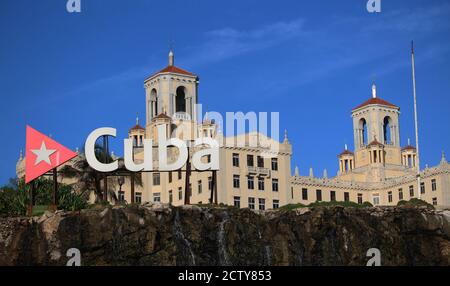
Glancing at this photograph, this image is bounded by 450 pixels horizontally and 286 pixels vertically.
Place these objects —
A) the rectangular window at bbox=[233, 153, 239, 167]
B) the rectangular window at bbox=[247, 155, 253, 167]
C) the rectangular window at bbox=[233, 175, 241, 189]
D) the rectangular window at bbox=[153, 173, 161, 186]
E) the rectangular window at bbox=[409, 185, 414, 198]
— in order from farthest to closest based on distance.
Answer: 1. the rectangular window at bbox=[409, 185, 414, 198]
2. the rectangular window at bbox=[153, 173, 161, 186]
3. the rectangular window at bbox=[247, 155, 253, 167]
4. the rectangular window at bbox=[233, 153, 239, 167]
5. the rectangular window at bbox=[233, 175, 241, 189]

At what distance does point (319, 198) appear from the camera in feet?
620

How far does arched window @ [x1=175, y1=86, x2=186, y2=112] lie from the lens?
197 m

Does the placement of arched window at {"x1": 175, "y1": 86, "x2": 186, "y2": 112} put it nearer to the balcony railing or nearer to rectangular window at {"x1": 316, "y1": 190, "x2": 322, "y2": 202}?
rectangular window at {"x1": 316, "y1": 190, "x2": 322, "y2": 202}

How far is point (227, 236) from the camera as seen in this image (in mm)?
121875

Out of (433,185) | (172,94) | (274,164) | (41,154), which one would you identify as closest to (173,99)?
(172,94)

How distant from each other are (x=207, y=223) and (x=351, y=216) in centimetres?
1606

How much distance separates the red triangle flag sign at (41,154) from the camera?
122750mm

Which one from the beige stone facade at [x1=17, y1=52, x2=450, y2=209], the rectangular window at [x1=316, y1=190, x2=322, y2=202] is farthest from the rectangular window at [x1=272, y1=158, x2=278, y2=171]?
the rectangular window at [x1=316, y1=190, x2=322, y2=202]

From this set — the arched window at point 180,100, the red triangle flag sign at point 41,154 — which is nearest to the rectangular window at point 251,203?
the arched window at point 180,100

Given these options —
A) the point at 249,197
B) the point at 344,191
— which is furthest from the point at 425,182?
the point at 249,197

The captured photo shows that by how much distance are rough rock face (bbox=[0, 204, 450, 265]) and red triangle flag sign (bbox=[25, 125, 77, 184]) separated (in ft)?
24.1

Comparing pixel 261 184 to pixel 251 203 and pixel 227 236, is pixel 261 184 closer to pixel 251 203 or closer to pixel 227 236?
pixel 251 203
